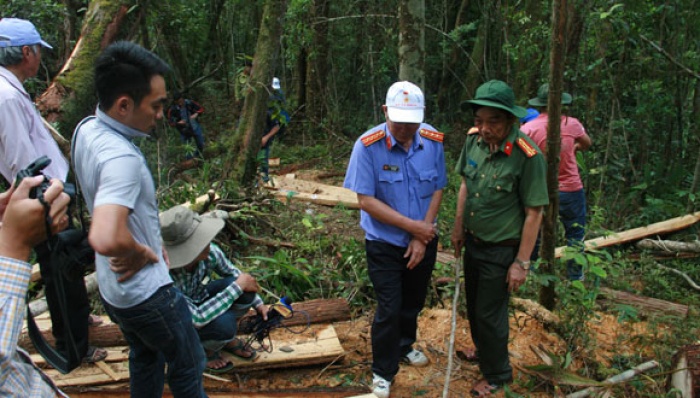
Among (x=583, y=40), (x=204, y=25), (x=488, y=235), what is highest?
(x=204, y=25)

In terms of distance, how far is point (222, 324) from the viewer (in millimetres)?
3250

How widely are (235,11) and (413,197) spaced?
18.0m

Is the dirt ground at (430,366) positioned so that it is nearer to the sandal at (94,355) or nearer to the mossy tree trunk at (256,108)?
the sandal at (94,355)

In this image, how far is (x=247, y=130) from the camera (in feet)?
23.4

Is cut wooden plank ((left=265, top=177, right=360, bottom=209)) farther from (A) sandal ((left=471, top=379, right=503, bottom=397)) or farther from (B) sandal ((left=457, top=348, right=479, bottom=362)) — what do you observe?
(A) sandal ((left=471, top=379, right=503, bottom=397))

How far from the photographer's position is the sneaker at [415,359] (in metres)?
3.81

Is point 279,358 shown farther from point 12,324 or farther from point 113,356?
point 12,324

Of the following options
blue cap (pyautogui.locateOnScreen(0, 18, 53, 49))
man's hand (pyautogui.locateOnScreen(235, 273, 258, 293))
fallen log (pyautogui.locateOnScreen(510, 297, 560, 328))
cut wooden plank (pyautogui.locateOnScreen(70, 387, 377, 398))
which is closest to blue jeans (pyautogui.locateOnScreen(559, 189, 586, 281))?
fallen log (pyautogui.locateOnScreen(510, 297, 560, 328))

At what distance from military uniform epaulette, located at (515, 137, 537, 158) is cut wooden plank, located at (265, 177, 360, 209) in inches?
197

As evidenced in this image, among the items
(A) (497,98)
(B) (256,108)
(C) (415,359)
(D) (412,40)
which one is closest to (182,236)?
(C) (415,359)

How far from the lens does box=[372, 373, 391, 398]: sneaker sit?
3.36 metres

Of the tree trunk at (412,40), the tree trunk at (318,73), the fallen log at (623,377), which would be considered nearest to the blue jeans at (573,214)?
the fallen log at (623,377)

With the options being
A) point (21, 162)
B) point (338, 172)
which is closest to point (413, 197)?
point (21, 162)

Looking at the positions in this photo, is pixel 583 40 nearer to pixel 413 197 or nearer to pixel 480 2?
pixel 413 197
